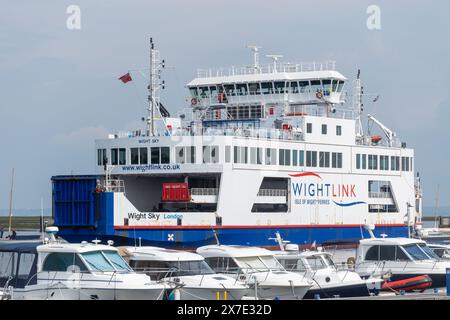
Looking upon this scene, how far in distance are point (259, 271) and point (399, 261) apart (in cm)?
790

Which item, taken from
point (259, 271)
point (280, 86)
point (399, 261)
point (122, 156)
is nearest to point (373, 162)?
point (280, 86)

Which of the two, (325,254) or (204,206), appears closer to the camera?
(325,254)

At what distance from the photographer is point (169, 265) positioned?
3444cm

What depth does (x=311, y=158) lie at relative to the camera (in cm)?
5881

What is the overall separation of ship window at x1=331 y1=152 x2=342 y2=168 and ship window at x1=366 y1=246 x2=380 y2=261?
18.6m

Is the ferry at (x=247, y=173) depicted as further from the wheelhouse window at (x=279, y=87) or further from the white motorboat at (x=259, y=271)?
the white motorboat at (x=259, y=271)

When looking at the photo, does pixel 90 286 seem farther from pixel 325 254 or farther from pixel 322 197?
pixel 322 197

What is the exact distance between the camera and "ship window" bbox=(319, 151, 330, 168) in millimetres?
59469

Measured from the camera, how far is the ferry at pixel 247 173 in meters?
51.3

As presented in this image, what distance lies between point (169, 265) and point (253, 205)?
21.1 meters

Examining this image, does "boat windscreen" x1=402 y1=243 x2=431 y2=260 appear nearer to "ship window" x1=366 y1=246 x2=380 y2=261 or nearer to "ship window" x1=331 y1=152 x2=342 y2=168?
"ship window" x1=366 y1=246 x2=380 y2=261

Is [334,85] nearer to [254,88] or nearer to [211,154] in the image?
[254,88]
